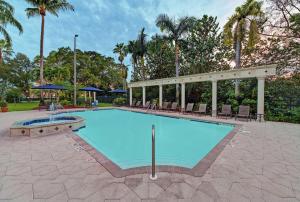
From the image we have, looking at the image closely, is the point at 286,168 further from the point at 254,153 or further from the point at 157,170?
the point at 157,170

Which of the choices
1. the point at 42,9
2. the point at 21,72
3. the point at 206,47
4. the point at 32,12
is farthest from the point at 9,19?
the point at 21,72

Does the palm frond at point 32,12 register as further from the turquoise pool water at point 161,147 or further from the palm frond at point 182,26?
the turquoise pool water at point 161,147

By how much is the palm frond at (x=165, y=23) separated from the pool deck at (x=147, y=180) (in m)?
14.1

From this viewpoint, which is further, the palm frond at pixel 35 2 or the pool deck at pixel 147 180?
the palm frond at pixel 35 2

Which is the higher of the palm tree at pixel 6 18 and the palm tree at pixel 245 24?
the palm tree at pixel 6 18

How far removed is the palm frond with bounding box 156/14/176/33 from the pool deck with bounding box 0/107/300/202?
1414 cm

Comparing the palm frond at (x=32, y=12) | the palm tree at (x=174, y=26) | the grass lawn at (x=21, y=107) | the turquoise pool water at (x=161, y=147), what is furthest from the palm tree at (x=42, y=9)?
the turquoise pool water at (x=161, y=147)

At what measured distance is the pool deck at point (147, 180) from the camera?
2174 mm

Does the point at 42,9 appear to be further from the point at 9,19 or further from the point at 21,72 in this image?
the point at 21,72

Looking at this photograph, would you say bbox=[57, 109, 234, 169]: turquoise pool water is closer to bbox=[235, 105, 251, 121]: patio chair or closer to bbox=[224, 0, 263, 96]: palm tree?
bbox=[235, 105, 251, 121]: patio chair

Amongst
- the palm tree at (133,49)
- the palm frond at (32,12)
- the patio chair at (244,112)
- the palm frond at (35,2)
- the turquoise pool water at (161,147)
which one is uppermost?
the palm frond at (35,2)

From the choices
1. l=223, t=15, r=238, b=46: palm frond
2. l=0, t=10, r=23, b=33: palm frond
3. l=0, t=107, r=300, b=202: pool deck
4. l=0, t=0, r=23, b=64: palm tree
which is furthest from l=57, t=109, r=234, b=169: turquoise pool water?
l=0, t=0, r=23, b=64: palm tree

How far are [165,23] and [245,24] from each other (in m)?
7.12

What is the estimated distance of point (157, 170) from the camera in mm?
2936
